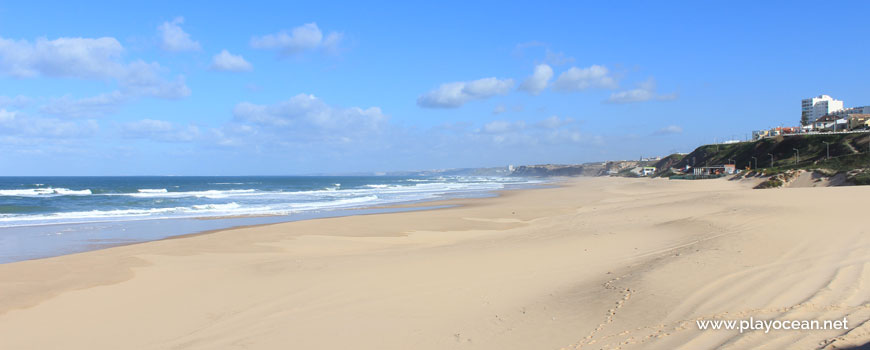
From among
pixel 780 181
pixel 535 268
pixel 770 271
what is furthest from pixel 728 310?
pixel 780 181

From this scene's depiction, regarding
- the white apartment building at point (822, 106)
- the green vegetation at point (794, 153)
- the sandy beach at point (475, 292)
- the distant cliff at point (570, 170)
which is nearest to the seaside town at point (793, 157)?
the green vegetation at point (794, 153)

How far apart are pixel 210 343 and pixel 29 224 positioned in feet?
68.2

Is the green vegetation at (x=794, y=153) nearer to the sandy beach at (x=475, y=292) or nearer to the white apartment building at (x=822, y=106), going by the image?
the sandy beach at (x=475, y=292)

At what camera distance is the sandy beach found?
4.77m

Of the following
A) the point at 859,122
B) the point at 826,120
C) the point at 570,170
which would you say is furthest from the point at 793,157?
the point at 570,170

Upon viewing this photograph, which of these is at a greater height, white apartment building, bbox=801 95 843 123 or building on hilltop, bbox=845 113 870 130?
white apartment building, bbox=801 95 843 123

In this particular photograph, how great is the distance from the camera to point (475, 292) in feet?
21.4

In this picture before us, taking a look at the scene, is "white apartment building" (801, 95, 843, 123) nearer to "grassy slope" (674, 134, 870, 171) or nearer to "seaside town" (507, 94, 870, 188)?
"seaside town" (507, 94, 870, 188)

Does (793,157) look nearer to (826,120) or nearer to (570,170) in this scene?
(826,120)

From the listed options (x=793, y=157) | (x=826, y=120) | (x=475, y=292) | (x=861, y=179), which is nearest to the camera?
(x=475, y=292)

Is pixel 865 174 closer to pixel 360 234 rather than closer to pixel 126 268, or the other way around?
pixel 360 234

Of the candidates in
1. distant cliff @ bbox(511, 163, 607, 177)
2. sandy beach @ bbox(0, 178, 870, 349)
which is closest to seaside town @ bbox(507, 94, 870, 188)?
sandy beach @ bbox(0, 178, 870, 349)

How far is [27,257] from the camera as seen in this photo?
37.9 ft

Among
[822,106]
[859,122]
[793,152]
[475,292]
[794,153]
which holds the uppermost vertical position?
[822,106]
